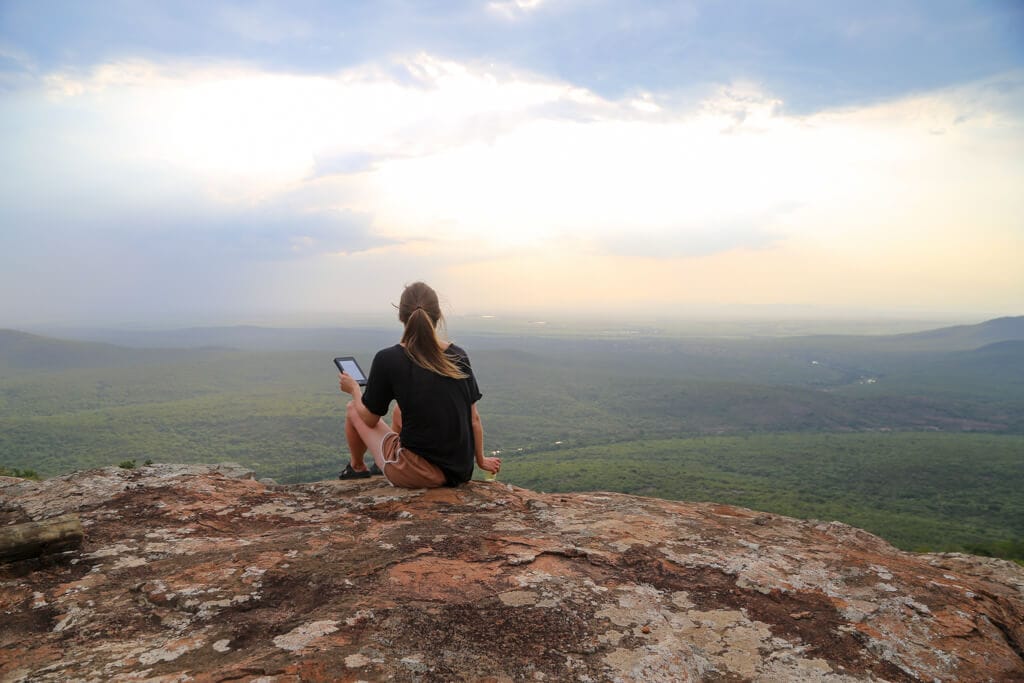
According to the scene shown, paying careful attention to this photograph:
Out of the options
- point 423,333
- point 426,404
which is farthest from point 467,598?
point 423,333

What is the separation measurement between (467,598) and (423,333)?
9.40 feet

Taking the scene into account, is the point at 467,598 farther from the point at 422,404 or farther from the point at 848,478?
the point at 848,478

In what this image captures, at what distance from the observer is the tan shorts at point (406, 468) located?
650 cm

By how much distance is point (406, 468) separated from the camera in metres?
A: 6.53

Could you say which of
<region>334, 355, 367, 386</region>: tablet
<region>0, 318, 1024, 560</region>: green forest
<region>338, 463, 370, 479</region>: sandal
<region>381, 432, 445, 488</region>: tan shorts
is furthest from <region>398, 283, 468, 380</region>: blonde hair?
<region>0, 318, 1024, 560</region>: green forest

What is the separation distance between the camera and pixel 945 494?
58.3 metres

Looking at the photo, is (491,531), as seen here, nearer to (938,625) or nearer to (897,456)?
(938,625)

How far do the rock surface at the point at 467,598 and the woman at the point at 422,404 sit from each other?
36 cm

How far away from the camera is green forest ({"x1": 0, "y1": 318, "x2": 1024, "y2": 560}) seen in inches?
2153

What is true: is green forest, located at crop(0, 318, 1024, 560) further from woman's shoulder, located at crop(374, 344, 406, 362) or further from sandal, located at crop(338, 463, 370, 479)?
woman's shoulder, located at crop(374, 344, 406, 362)

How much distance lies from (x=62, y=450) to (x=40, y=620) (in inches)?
3349

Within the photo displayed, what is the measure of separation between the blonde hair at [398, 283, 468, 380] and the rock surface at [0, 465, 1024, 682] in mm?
1552

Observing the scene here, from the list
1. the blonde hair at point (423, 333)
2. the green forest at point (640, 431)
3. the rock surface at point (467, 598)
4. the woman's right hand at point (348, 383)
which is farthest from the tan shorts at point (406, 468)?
the green forest at point (640, 431)

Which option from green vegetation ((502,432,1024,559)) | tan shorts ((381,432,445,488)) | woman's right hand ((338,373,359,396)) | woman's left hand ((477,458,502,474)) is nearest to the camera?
tan shorts ((381,432,445,488))
